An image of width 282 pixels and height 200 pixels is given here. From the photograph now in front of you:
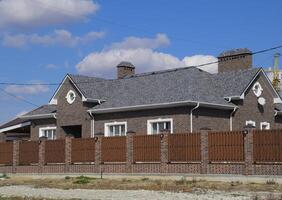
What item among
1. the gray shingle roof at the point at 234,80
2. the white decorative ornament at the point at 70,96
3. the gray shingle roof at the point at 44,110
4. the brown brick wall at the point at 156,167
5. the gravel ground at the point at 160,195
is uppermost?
the gray shingle roof at the point at 234,80

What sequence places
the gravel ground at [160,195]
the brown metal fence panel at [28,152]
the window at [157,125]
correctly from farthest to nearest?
the brown metal fence panel at [28,152] < the window at [157,125] < the gravel ground at [160,195]

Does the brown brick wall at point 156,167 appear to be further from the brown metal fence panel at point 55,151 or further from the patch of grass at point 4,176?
the patch of grass at point 4,176

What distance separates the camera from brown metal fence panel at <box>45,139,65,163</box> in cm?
3238

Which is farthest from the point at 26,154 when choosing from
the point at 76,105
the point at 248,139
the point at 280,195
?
the point at 280,195

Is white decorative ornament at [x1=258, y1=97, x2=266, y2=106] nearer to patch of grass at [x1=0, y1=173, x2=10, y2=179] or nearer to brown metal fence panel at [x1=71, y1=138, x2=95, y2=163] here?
brown metal fence panel at [x1=71, y1=138, x2=95, y2=163]

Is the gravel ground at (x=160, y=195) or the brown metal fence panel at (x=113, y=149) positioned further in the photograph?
the brown metal fence panel at (x=113, y=149)

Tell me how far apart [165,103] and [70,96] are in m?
8.35

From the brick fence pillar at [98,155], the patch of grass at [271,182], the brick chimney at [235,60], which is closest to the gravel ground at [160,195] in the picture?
the patch of grass at [271,182]

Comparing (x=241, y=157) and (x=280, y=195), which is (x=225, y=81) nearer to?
(x=241, y=157)

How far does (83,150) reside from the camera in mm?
31328

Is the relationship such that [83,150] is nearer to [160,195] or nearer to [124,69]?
[124,69]

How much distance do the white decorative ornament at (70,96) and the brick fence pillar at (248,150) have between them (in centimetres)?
1505

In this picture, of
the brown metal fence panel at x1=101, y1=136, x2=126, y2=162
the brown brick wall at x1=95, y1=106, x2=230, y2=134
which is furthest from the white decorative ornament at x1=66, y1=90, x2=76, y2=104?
→ the brown metal fence panel at x1=101, y1=136, x2=126, y2=162

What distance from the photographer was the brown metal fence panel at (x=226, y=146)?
25.2 meters
